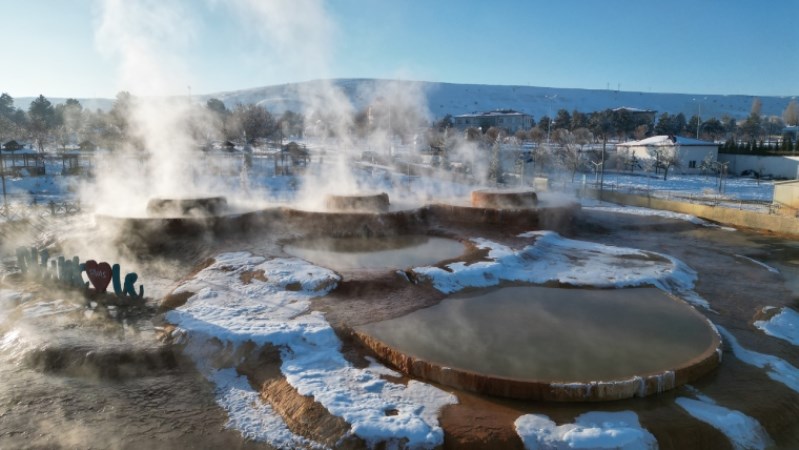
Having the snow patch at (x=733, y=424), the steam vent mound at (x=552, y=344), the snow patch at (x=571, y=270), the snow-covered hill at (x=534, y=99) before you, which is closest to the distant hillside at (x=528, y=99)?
the snow-covered hill at (x=534, y=99)

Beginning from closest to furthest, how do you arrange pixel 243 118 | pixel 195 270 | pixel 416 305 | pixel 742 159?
pixel 416 305 → pixel 195 270 → pixel 742 159 → pixel 243 118

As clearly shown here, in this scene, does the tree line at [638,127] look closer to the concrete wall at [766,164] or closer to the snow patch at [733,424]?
the concrete wall at [766,164]

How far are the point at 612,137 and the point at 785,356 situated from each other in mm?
48818

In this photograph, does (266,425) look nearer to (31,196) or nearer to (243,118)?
(31,196)

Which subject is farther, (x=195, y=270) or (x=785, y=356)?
(x=195, y=270)

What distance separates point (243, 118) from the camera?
35969mm

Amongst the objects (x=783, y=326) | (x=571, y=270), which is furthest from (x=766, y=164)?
(x=783, y=326)

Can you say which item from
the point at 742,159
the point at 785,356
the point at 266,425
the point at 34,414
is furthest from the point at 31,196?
the point at 742,159

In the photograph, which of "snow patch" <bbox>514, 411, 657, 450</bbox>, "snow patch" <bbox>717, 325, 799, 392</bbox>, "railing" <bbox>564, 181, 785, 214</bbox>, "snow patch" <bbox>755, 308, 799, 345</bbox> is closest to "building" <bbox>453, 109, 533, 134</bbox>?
"railing" <bbox>564, 181, 785, 214</bbox>

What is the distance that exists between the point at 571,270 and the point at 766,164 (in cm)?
2741

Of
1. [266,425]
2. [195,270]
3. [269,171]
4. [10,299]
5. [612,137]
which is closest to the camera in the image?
[266,425]

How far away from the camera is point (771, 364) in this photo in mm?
5668

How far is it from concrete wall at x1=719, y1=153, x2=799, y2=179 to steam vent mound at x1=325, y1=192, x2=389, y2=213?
2471 centimetres

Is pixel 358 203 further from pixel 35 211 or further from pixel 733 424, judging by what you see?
pixel 35 211
